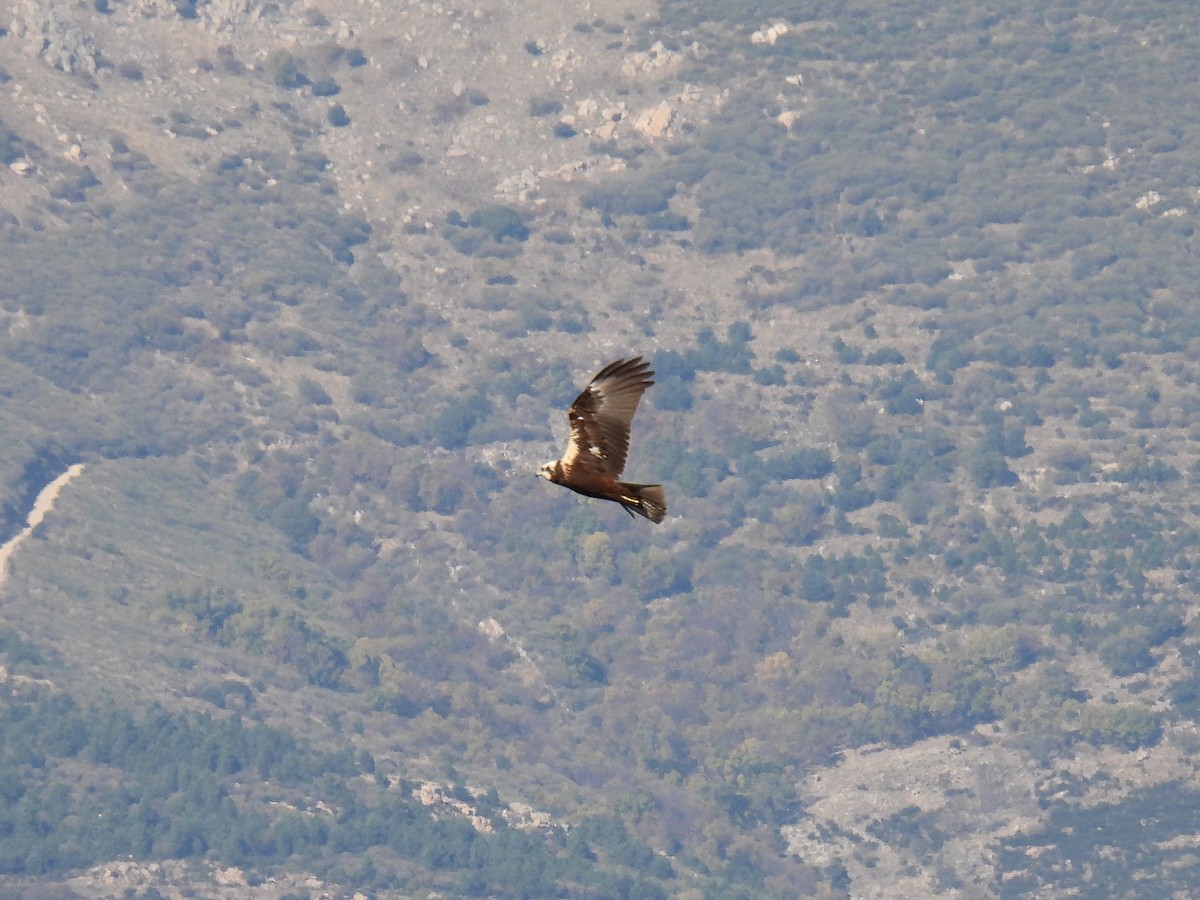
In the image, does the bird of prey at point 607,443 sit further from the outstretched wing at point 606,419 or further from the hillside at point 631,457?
the hillside at point 631,457

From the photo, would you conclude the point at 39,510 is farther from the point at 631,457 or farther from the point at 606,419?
the point at 606,419

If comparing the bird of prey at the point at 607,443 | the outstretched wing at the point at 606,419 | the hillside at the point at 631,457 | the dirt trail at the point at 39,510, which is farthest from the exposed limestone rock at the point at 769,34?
the bird of prey at the point at 607,443

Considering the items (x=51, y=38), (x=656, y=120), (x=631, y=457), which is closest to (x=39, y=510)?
(x=631, y=457)

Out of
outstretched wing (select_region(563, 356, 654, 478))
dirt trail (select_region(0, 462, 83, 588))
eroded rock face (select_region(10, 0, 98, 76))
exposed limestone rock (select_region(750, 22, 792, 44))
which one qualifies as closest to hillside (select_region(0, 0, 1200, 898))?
eroded rock face (select_region(10, 0, 98, 76))

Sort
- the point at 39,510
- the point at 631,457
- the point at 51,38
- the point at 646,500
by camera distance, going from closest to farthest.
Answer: the point at 646,500 → the point at 39,510 → the point at 631,457 → the point at 51,38

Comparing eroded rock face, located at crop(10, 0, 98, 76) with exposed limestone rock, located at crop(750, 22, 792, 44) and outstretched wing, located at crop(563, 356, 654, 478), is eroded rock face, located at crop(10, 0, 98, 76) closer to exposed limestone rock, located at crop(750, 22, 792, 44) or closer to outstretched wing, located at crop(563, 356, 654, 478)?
exposed limestone rock, located at crop(750, 22, 792, 44)

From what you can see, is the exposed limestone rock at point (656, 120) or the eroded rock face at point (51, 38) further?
the exposed limestone rock at point (656, 120)

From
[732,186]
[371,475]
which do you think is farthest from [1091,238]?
[371,475]
